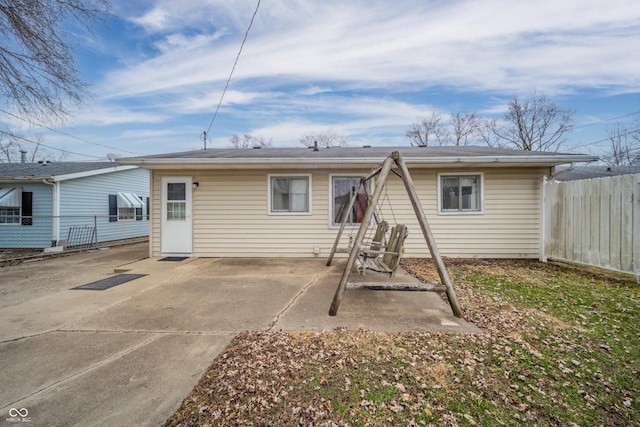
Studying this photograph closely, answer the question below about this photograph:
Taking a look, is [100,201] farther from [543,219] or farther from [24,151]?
[543,219]

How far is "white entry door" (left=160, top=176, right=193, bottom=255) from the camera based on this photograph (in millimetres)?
7566

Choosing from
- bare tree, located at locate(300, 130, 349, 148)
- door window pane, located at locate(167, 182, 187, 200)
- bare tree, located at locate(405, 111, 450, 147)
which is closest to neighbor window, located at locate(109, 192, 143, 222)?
door window pane, located at locate(167, 182, 187, 200)

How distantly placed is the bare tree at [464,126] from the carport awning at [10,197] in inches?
1137

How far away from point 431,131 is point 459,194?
71.0ft

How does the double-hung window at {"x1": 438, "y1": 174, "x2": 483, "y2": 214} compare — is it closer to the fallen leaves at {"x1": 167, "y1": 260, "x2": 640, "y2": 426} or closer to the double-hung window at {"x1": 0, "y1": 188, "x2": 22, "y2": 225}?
the fallen leaves at {"x1": 167, "y1": 260, "x2": 640, "y2": 426}

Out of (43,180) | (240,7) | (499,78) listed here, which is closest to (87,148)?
(43,180)

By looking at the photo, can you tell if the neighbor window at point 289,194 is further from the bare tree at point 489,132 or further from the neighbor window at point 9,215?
the bare tree at point 489,132

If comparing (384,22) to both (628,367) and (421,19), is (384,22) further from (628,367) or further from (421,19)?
(628,367)

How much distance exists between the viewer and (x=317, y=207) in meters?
7.48

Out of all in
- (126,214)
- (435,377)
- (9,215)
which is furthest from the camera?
(126,214)

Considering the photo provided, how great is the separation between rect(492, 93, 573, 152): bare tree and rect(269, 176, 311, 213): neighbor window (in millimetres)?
23938

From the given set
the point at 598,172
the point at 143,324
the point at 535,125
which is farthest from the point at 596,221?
the point at 535,125

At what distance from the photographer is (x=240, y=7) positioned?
20.7ft

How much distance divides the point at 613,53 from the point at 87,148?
36.2 metres
